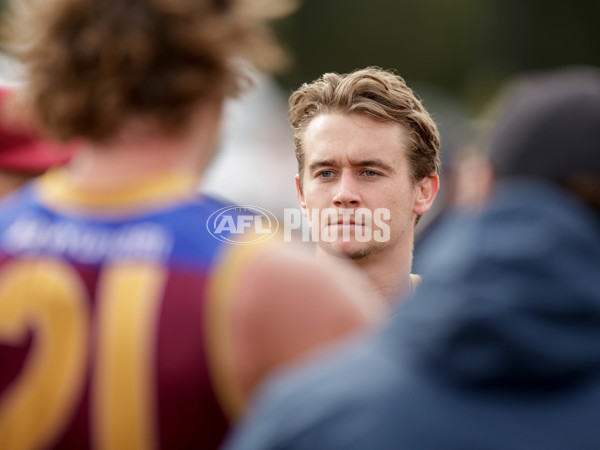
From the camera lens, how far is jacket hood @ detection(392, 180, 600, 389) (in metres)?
1.42

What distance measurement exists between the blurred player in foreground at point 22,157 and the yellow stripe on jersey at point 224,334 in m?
1.26

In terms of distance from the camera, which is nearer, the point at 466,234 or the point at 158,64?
the point at 466,234

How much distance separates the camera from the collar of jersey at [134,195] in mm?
1873

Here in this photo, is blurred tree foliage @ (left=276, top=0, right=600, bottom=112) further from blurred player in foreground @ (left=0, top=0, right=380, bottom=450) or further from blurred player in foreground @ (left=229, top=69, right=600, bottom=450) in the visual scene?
blurred player in foreground @ (left=229, top=69, right=600, bottom=450)

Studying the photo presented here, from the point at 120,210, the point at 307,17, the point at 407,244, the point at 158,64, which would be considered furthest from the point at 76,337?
the point at 307,17

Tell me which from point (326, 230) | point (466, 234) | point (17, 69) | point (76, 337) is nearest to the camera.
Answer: point (466, 234)

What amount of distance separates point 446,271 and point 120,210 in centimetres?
73

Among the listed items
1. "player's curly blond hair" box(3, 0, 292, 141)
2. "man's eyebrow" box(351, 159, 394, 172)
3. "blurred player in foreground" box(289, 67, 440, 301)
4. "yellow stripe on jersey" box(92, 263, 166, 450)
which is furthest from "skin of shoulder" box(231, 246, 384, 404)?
"man's eyebrow" box(351, 159, 394, 172)

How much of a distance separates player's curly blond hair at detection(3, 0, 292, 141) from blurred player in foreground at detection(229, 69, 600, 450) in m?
0.67

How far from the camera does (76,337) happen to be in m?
1.78

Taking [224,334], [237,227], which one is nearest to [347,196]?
[237,227]

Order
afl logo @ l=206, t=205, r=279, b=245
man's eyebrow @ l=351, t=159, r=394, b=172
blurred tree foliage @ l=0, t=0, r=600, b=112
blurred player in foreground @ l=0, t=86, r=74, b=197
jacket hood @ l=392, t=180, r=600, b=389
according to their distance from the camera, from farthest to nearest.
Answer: blurred tree foliage @ l=0, t=0, r=600, b=112
man's eyebrow @ l=351, t=159, r=394, b=172
blurred player in foreground @ l=0, t=86, r=74, b=197
afl logo @ l=206, t=205, r=279, b=245
jacket hood @ l=392, t=180, r=600, b=389

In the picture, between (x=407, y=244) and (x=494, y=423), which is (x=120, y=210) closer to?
(x=494, y=423)

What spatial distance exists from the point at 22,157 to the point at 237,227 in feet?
4.09
